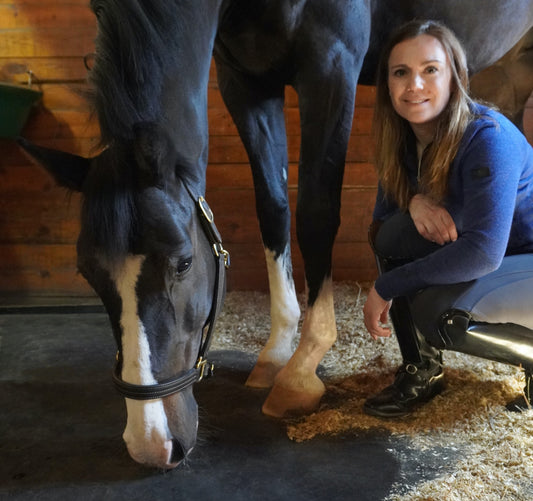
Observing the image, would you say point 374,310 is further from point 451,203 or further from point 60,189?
point 60,189

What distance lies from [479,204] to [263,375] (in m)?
0.76

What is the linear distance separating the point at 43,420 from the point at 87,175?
0.70 m

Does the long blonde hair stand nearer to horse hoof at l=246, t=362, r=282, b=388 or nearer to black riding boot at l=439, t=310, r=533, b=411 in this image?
black riding boot at l=439, t=310, r=533, b=411

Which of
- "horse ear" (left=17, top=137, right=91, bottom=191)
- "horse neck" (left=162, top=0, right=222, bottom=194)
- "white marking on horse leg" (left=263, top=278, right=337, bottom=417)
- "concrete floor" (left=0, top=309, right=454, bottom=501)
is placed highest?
"horse neck" (left=162, top=0, right=222, bottom=194)

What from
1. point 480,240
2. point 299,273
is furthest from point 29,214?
point 480,240

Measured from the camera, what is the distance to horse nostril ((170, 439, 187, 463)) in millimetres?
859

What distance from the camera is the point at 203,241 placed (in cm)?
93

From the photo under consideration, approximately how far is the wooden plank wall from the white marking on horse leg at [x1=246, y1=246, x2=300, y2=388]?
85 cm

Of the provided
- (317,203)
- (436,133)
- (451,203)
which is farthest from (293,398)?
(436,133)

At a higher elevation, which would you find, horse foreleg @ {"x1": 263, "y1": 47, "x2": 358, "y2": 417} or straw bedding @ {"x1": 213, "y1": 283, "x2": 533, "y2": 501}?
horse foreleg @ {"x1": 263, "y1": 47, "x2": 358, "y2": 417}

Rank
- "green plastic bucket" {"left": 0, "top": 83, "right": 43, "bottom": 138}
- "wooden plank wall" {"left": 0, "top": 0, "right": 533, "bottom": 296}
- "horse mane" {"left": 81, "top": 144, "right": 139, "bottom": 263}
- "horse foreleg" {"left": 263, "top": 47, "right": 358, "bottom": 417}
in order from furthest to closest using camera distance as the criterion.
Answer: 1. "wooden plank wall" {"left": 0, "top": 0, "right": 533, "bottom": 296}
2. "green plastic bucket" {"left": 0, "top": 83, "right": 43, "bottom": 138}
3. "horse foreleg" {"left": 263, "top": 47, "right": 358, "bottom": 417}
4. "horse mane" {"left": 81, "top": 144, "right": 139, "bottom": 263}

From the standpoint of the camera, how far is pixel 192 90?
2.99 feet

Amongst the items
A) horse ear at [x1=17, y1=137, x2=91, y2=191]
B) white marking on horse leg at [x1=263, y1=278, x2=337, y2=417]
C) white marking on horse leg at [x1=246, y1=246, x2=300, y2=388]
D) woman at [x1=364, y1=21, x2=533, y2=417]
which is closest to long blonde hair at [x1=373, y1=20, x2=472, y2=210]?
woman at [x1=364, y1=21, x2=533, y2=417]

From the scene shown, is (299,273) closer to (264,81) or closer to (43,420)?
(264,81)
